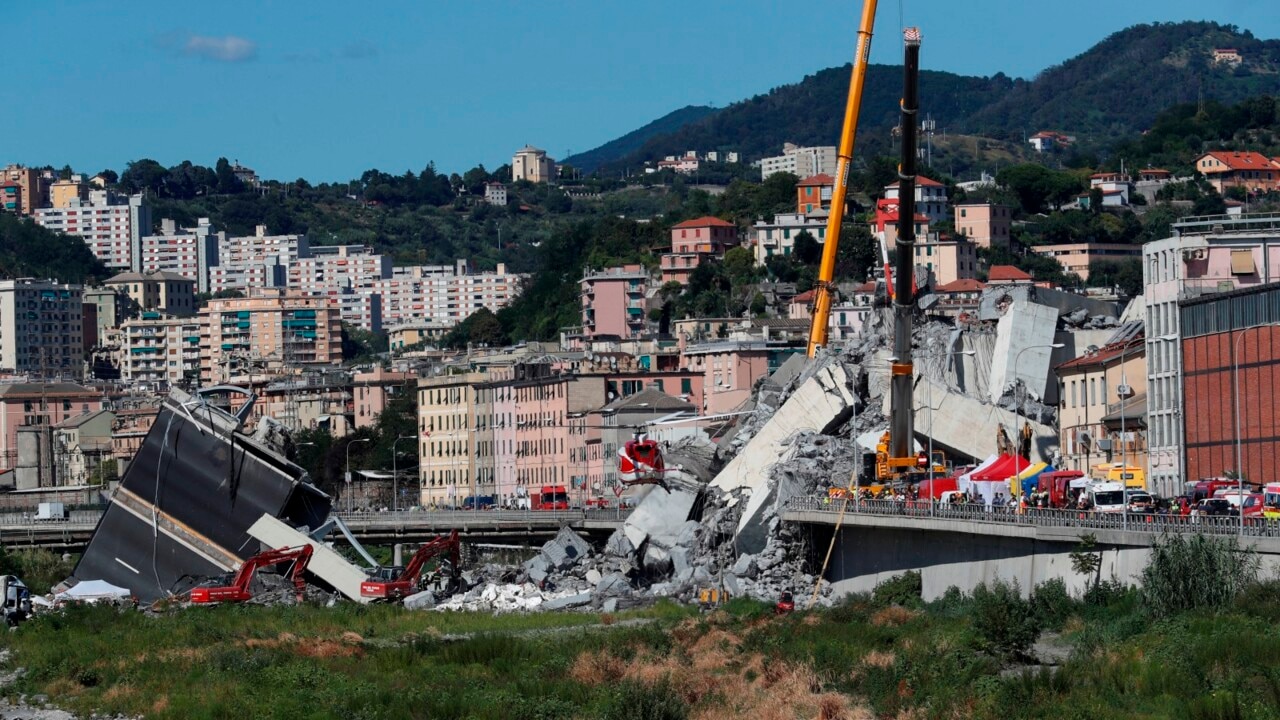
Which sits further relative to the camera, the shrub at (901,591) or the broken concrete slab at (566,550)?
the broken concrete slab at (566,550)

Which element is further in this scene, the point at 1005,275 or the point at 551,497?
the point at 1005,275

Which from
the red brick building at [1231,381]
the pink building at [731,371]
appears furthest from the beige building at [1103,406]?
the pink building at [731,371]

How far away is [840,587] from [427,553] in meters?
20.3

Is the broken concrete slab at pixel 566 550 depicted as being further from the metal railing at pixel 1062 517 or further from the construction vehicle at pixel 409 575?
the metal railing at pixel 1062 517

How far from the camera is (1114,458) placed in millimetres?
74188

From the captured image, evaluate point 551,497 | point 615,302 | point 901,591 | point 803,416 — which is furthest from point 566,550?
point 615,302

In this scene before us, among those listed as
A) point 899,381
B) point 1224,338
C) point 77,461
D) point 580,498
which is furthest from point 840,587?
point 77,461

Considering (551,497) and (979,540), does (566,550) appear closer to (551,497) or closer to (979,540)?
(979,540)

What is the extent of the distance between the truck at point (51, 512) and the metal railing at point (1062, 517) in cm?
3956

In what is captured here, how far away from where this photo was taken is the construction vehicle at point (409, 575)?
78.1 meters

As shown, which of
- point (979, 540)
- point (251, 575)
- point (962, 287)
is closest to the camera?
point (979, 540)

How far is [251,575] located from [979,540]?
25.6m

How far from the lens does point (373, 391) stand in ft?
577

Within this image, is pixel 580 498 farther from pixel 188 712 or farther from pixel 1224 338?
pixel 188 712
